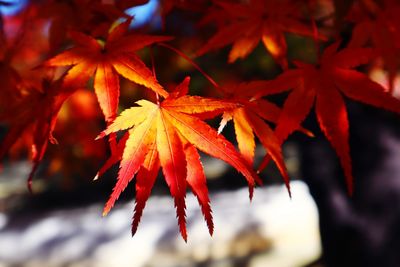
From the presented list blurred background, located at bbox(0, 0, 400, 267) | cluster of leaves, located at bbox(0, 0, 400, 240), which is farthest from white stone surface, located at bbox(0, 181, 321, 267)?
cluster of leaves, located at bbox(0, 0, 400, 240)

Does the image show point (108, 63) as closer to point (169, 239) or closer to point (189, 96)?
point (189, 96)

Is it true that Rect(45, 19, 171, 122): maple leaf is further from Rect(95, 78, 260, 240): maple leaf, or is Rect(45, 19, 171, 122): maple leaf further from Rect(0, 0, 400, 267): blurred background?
Rect(0, 0, 400, 267): blurred background

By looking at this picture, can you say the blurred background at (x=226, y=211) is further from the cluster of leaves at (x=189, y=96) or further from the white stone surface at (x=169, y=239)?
the cluster of leaves at (x=189, y=96)

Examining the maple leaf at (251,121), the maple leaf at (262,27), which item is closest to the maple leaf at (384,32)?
the maple leaf at (262,27)

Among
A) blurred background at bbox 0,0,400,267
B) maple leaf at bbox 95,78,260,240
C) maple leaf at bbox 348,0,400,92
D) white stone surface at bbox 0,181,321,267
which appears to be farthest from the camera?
white stone surface at bbox 0,181,321,267

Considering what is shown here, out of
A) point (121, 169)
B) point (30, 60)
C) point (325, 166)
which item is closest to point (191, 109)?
point (121, 169)

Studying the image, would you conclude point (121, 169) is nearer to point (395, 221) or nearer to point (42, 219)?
point (395, 221)

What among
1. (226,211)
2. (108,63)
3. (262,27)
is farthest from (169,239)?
(108,63)
